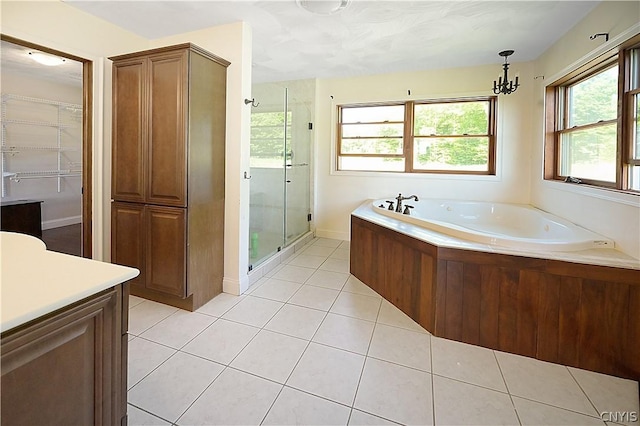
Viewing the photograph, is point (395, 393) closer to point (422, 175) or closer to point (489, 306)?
point (489, 306)

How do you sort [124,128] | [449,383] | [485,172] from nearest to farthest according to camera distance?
[449,383] < [124,128] < [485,172]

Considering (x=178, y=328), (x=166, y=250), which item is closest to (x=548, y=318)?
(x=178, y=328)

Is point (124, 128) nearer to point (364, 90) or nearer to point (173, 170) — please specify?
point (173, 170)

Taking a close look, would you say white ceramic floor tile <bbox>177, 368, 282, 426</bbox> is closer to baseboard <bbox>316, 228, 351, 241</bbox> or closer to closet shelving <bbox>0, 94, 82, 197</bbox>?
baseboard <bbox>316, 228, 351, 241</bbox>

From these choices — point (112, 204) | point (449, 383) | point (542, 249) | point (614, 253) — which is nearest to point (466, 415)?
point (449, 383)

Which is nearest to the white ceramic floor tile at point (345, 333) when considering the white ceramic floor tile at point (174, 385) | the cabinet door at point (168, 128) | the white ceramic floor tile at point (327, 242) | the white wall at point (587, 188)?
the white ceramic floor tile at point (174, 385)

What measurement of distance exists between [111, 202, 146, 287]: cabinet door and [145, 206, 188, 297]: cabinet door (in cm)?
8

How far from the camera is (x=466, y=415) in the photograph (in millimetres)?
1427

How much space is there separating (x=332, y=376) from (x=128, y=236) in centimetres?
195

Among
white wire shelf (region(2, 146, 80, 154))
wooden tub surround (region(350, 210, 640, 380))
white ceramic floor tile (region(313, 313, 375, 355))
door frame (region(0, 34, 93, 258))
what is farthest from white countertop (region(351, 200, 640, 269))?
white wire shelf (region(2, 146, 80, 154))

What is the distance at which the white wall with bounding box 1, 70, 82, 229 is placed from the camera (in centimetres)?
445

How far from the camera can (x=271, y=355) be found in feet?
6.08

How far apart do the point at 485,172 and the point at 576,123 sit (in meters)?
1.12

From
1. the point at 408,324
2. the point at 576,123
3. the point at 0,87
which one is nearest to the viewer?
the point at 408,324
